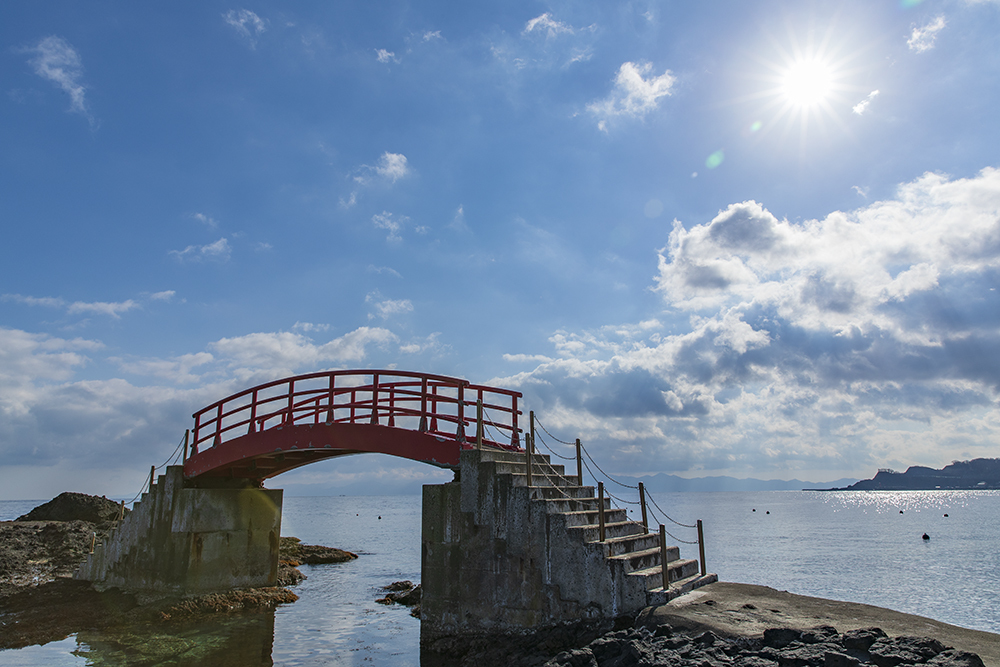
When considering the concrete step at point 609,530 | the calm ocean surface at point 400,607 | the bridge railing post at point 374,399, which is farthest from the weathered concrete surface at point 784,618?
the bridge railing post at point 374,399

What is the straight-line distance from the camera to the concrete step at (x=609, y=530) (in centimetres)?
1009

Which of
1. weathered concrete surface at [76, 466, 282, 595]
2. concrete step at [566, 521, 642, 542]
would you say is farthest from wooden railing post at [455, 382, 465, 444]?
weathered concrete surface at [76, 466, 282, 595]

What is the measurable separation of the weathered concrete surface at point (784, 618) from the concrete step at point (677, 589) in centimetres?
12

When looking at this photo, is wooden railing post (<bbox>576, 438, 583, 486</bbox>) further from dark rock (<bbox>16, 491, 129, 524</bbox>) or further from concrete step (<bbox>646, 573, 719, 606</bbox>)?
dark rock (<bbox>16, 491, 129, 524</bbox>)

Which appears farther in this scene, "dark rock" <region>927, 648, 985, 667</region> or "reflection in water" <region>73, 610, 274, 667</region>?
"reflection in water" <region>73, 610, 274, 667</region>

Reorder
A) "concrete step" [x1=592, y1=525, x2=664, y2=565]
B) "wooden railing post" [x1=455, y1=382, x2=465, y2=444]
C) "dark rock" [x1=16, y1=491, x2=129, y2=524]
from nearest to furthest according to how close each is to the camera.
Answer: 1. "concrete step" [x1=592, y1=525, x2=664, y2=565]
2. "wooden railing post" [x1=455, y1=382, x2=465, y2=444]
3. "dark rock" [x1=16, y1=491, x2=129, y2=524]

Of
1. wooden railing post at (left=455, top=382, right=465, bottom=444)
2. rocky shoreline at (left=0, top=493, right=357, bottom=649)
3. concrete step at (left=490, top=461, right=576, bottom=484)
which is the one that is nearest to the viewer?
concrete step at (left=490, top=461, right=576, bottom=484)

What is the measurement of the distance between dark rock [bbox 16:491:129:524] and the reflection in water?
20247mm

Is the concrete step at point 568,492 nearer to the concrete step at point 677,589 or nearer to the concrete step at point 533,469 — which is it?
the concrete step at point 533,469

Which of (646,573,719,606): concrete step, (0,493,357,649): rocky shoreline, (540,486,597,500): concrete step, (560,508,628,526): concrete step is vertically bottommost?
(0,493,357,649): rocky shoreline

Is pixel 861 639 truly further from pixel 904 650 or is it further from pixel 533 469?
pixel 533 469

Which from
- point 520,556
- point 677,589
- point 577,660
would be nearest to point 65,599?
point 520,556

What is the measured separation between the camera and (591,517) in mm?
11273

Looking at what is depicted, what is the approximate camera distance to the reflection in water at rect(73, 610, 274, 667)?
1268 cm
